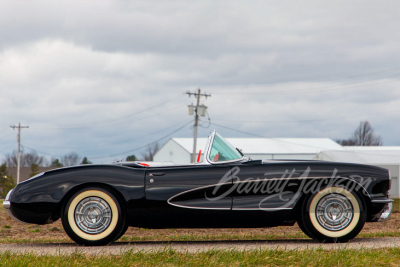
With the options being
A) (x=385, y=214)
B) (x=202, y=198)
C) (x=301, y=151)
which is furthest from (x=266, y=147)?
(x=202, y=198)

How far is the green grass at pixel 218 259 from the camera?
5137 millimetres

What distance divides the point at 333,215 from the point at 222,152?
166 centimetres

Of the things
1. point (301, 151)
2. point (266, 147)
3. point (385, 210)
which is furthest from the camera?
point (301, 151)

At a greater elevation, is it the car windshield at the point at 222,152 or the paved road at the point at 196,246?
the car windshield at the point at 222,152

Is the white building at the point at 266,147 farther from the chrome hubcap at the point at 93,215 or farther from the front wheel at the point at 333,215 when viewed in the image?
the chrome hubcap at the point at 93,215

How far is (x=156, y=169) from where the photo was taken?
6828 mm

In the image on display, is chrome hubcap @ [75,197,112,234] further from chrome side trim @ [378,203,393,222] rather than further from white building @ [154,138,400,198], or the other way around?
white building @ [154,138,400,198]

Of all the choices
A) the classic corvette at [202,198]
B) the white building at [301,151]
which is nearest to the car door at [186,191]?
the classic corvette at [202,198]

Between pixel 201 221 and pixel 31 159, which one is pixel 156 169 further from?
pixel 31 159

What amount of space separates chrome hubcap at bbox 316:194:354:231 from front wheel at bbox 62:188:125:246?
2539mm

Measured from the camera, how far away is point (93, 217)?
6.67m

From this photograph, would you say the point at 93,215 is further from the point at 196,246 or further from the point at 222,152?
the point at 222,152

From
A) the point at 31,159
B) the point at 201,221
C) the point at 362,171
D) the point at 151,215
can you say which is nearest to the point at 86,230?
the point at 151,215

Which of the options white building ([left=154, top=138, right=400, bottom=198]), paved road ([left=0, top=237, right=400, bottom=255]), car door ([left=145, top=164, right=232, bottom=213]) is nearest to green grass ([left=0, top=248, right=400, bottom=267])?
paved road ([left=0, top=237, right=400, bottom=255])
